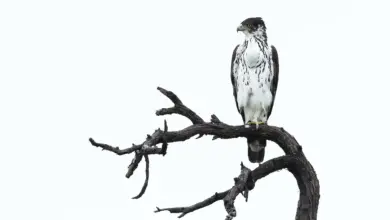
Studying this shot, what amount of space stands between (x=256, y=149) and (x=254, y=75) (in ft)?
3.76

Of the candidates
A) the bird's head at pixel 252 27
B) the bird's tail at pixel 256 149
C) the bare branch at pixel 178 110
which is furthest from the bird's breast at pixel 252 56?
the bare branch at pixel 178 110

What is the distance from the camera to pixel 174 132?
29.5 ft

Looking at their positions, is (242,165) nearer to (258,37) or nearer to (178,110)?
(178,110)

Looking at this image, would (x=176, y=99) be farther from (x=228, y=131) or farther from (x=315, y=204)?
(x=315, y=204)

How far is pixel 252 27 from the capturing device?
10.7 m

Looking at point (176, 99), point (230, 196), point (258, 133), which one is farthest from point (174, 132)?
point (258, 133)

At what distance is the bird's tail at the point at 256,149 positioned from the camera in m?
10.9

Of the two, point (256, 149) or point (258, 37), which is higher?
point (258, 37)

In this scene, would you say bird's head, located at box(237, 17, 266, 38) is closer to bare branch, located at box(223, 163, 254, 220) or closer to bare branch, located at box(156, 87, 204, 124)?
bare branch, located at box(156, 87, 204, 124)

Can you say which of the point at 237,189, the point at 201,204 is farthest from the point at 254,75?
the point at 237,189

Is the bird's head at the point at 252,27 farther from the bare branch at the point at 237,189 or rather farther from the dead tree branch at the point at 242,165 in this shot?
the bare branch at the point at 237,189

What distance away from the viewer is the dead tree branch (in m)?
8.63

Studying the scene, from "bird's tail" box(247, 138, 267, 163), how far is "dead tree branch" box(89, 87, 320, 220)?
462mm

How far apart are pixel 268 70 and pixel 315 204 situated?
189cm
